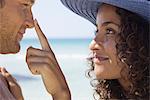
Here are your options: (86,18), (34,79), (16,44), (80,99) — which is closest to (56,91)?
(16,44)

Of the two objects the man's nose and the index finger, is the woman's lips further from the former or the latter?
the man's nose

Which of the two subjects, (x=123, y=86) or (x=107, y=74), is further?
(x=123, y=86)

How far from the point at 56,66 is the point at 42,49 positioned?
87 millimetres

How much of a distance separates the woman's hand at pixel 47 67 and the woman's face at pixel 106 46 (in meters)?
0.21

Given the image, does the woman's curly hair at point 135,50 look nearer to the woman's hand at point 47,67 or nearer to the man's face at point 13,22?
the woman's hand at point 47,67

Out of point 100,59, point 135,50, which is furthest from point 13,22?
point 135,50

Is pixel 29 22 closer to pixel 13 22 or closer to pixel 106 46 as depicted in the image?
pixel 13 22

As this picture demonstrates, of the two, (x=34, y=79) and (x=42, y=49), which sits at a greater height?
(x=42, y=49)

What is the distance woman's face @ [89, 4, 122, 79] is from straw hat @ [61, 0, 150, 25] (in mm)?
78

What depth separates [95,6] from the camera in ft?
6.93

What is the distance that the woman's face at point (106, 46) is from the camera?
1869 millimetres

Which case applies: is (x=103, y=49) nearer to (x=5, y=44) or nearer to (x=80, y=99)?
(x=5, y=44)

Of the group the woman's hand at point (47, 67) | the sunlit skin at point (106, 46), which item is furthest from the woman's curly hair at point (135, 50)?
the woman's hand at point (47, 67)

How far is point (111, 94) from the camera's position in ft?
7.38
